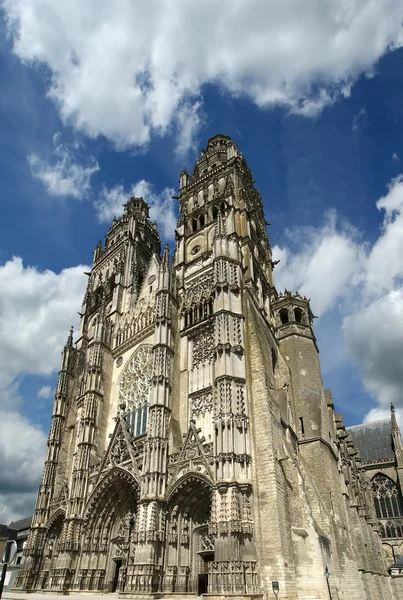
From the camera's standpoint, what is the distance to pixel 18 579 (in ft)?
81.0

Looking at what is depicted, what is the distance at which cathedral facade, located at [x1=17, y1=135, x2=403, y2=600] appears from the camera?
17.8m

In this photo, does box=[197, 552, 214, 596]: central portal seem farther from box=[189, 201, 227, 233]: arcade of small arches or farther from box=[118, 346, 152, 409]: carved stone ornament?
box=[189, 201, 227, 233]: arcade of small arches

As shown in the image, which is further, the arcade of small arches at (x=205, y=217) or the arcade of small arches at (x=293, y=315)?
the arcade of small arches at (x=205, y=217)

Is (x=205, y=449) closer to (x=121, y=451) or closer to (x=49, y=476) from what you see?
(x=121, y=451)

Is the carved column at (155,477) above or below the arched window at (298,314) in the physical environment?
below

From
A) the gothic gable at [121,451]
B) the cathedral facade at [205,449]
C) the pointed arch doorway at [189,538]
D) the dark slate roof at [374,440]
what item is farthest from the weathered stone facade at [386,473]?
the gothic gable at [121,451]

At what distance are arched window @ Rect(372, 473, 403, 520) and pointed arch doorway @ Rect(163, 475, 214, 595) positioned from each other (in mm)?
28933

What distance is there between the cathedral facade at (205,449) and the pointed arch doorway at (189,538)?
0.06 meters

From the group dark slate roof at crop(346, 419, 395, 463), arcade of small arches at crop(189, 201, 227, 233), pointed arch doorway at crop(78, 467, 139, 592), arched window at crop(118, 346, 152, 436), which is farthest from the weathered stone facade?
arcade of small arches at crop(189, 201, 227, 233)

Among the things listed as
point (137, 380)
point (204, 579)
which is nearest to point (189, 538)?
point (204, 579)

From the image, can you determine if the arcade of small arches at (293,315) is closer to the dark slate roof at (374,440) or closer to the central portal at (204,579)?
the central portal at (204,579)

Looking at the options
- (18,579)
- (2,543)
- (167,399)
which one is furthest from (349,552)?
(2,543)

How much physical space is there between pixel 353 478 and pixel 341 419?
432cm

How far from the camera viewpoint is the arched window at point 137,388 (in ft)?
83.7
